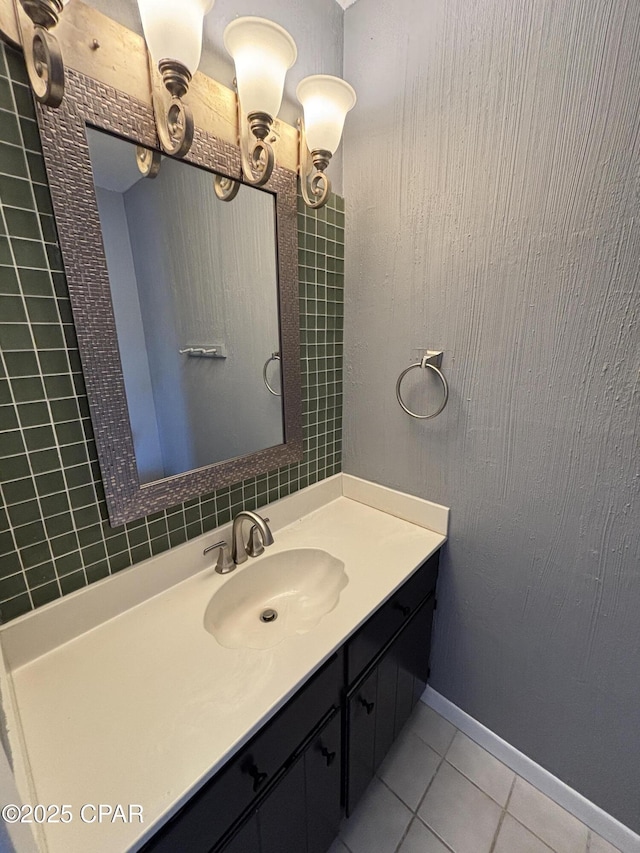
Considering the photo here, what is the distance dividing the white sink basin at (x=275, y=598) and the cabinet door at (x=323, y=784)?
0.76 feet

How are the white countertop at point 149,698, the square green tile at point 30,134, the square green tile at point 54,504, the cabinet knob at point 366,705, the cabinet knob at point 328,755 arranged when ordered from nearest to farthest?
1. the white countertop at point 149,698
2. the square green tile at point 30,134
3. the square green tile at point 54,504
4. the cabinet knob at point 328,755
5. the cabinet knob at point 366,705

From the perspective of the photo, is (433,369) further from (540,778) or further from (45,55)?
(540,778)

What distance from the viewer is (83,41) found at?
67 cm

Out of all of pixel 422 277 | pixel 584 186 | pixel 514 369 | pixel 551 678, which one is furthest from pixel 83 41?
pixel 551 678

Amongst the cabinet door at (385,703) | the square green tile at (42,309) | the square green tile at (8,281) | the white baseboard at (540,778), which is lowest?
the white baseboard at (540,778)

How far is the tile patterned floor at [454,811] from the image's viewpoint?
1043 millimetres

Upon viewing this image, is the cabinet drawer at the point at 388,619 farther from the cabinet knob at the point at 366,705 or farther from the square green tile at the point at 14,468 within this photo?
the square green tile at the point at 14,468

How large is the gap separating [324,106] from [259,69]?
218 mm

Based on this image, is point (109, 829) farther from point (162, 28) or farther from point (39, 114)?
point (162, 28)

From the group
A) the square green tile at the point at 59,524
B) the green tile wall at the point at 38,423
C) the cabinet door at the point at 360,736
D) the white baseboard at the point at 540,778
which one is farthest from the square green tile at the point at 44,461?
the white baseboard at the point at 540,778

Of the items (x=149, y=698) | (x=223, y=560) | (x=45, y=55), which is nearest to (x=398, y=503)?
(x=223, y=560)

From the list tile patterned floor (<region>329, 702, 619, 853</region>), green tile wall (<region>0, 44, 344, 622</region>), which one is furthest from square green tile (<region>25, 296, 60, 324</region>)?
tile patterned floor (<region>329, 702, 619, 853</region>)

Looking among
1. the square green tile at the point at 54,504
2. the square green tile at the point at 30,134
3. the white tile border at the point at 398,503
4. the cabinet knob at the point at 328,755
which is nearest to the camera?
the square green tile at the point at 30,134

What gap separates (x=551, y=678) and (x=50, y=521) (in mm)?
1408
